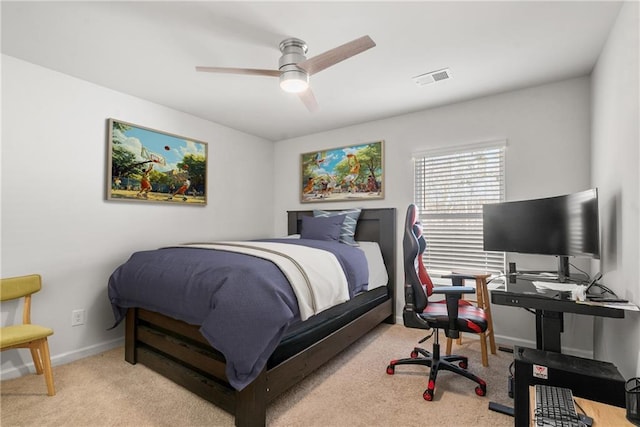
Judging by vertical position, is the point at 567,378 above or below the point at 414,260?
below

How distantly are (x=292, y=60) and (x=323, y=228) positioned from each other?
190cm

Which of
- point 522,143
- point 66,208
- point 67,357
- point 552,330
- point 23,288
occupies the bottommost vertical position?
point 67,357

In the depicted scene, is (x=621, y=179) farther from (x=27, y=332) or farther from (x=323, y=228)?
(x=27, y=332)

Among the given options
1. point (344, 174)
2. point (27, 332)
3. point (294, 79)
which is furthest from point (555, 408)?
point (344, 174)

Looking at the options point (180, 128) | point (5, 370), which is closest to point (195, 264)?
point (5, 370)

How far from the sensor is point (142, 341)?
245 centimetres

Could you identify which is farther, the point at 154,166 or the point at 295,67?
the point at 154,166

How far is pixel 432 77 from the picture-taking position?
2723mm

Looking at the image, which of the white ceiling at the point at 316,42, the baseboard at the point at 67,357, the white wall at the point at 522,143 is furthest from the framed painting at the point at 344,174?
the baseboard at the point at 67,357

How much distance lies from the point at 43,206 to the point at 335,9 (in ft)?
8.78

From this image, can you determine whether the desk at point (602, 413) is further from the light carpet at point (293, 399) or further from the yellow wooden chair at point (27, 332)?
the yellow wooden chair at point (27, 332)

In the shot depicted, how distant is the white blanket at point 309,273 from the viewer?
190cm

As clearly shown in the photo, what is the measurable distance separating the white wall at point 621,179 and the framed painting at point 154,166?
12.1 feet

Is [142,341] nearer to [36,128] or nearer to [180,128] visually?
[36,128]
